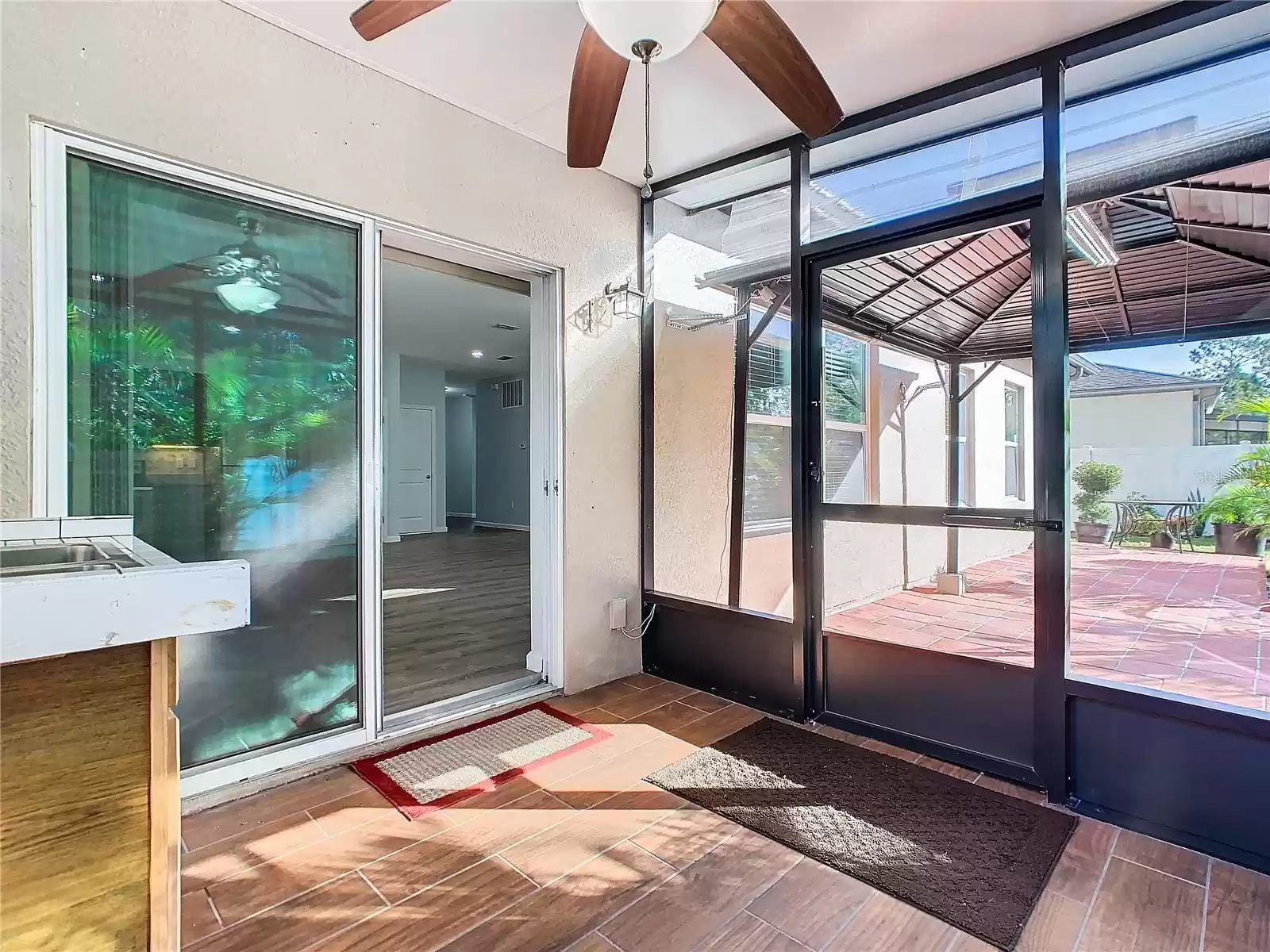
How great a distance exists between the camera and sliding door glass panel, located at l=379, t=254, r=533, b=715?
11.0 feet

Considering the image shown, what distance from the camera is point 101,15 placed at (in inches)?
73.4

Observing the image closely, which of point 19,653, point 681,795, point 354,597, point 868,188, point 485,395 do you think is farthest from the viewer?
point 485,395

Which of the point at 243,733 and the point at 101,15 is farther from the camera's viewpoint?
the point at 243,733

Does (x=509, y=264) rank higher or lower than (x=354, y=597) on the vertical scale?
higher

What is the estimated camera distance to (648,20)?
1.44 m

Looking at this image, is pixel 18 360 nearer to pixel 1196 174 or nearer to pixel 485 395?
pixel 1196 174

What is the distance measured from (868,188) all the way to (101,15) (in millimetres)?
2698

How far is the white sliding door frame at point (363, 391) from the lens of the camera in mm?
1797

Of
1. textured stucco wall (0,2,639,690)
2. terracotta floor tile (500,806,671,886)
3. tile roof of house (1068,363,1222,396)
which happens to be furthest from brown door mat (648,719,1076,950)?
tile roof of house (1068,363,1222,396)

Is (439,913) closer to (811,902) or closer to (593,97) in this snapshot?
(811,902)

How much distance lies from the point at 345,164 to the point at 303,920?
7.91 ft

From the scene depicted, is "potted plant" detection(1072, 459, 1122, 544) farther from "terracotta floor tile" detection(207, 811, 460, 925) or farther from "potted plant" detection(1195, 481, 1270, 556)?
"terracotta floor tile" detection(207, 811, 460, 925)

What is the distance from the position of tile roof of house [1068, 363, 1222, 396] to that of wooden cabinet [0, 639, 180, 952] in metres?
2.60

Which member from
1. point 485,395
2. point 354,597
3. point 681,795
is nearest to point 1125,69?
point 681,795
